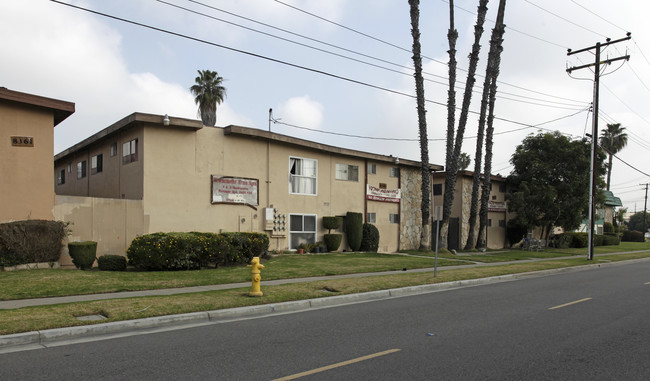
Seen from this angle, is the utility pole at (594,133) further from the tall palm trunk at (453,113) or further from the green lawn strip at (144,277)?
the green lawn strip at (144,277)

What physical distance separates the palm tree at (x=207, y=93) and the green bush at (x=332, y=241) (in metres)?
23.2

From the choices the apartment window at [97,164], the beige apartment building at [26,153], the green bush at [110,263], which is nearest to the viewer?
the beige apartment building at [26,153]

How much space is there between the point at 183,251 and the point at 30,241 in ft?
14.2

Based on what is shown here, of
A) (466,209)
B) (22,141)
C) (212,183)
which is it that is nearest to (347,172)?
(212,183)

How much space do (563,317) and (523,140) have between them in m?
27.3

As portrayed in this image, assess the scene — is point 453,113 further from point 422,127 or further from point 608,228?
point 608,228

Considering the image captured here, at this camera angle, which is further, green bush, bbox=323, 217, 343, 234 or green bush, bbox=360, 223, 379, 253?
green bush, bbox=360, 223, 379, 253

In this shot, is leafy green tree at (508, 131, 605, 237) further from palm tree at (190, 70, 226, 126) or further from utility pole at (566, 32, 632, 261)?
palm tree at (190, 70, 226, 126)

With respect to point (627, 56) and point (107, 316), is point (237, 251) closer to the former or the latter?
point (107, 316)

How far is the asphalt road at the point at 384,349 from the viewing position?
5438mm

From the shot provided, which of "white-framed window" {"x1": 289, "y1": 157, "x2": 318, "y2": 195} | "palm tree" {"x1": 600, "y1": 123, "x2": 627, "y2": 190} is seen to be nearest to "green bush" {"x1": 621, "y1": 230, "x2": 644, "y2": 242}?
"palm tree" {"x1": 600, "y1": 123, "x2": 627, "y2": 190}

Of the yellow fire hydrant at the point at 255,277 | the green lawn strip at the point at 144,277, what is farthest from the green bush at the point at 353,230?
the yellow fire hydrant at the point at 255,277

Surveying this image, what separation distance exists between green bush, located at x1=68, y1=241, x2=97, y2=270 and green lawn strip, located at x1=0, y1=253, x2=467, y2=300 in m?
0.96

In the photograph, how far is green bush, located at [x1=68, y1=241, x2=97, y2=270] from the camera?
1441 centimetres
